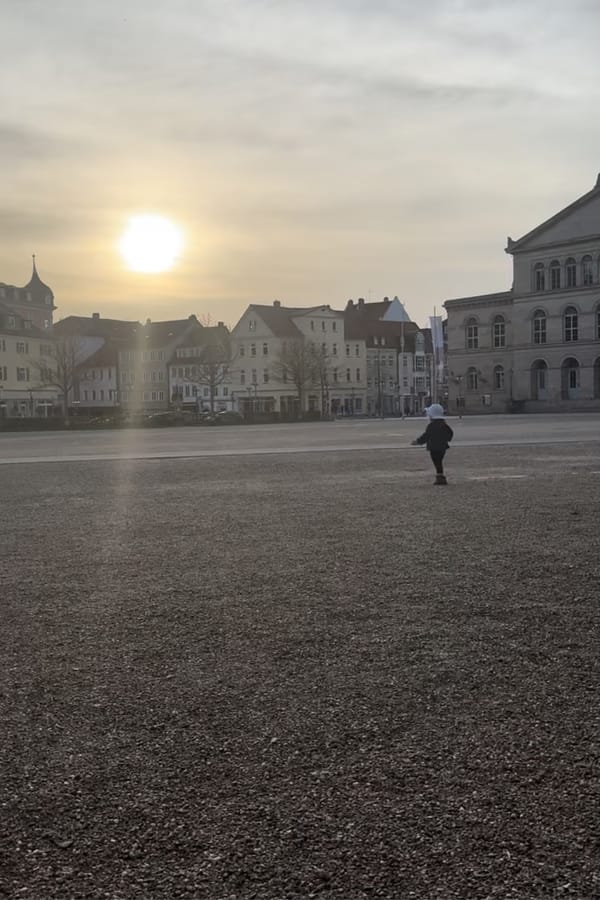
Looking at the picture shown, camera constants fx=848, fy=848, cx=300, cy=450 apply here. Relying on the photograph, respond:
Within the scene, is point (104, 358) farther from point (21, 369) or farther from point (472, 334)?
point (472, 334)

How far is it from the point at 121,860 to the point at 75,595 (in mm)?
4494

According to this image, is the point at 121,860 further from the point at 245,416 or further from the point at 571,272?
the point at 571,272

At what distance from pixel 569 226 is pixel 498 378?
17.6 meters

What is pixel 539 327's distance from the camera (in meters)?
87.8

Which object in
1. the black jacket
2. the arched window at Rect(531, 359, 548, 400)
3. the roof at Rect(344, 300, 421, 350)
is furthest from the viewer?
the roof at Rect(344, 300, 421, 350)

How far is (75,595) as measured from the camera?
7.32 meters

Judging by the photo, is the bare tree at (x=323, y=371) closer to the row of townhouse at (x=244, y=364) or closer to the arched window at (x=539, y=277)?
the row of townhouse at (x=244, y=364)

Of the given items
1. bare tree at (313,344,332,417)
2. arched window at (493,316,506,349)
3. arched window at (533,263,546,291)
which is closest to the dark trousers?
bare tree at (313,344,332,417)

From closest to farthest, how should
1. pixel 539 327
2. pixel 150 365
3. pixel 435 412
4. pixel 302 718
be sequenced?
pixel 302 718, pixel 435 412, pixel 539 327, pixel 150 365

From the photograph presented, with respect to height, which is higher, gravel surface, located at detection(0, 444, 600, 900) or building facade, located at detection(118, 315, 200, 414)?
building facade, located at detection(118, 315, 200, 414)

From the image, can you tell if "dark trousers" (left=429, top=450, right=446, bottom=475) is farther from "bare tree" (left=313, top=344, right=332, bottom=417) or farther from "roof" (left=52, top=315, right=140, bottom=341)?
"roof" (left=52, top=315, right=140, bottom=341)

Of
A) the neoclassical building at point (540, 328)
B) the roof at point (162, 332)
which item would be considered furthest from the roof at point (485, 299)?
the roof at point (162, 332)

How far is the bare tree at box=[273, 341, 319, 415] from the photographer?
93.4m

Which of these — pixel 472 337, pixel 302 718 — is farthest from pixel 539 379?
pixel 302 718
